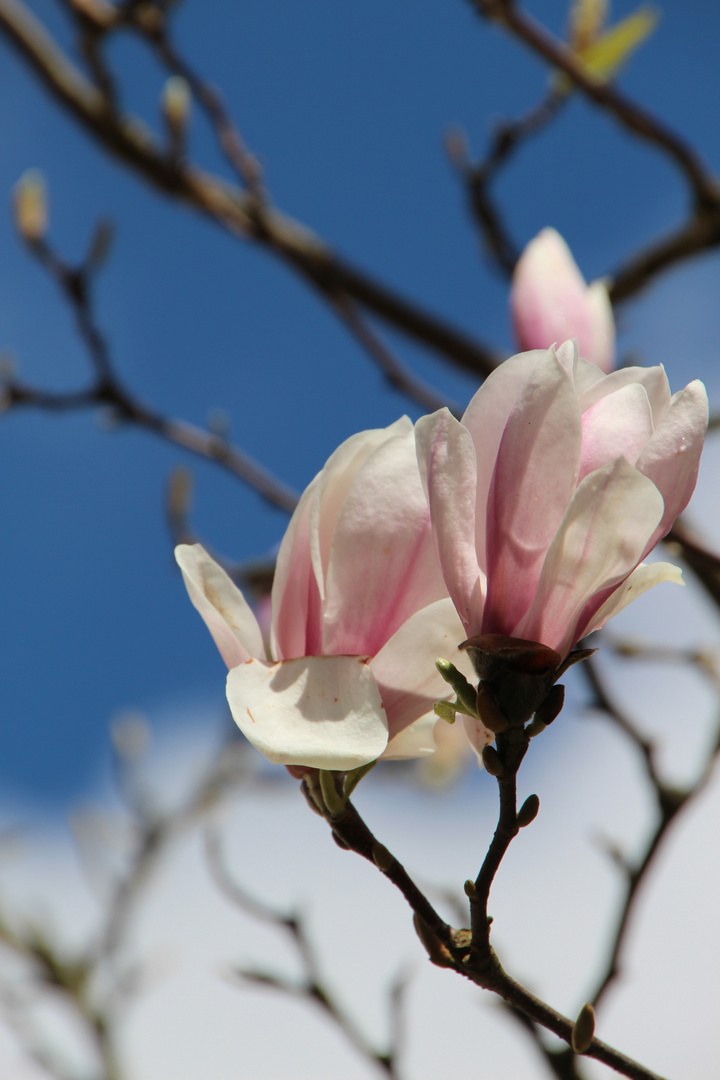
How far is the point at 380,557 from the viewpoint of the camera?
1.52ft

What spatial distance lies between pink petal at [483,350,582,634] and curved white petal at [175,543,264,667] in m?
0.13

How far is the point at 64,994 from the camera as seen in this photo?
6.88ft

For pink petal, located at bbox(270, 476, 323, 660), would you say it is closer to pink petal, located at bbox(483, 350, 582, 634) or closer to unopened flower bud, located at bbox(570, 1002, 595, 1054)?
pink petal, located at bbox(483, 350, 582, 634)

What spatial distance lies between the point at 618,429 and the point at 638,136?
3.25 ft

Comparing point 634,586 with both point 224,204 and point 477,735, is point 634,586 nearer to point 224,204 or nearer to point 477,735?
point 477,735

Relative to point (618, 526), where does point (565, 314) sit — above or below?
→ above

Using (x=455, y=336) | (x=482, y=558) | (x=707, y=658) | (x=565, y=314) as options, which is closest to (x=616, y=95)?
(x=455, y=336)

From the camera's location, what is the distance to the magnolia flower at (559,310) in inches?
30.6

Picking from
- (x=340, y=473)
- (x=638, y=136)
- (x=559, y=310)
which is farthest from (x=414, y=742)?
(x=638, y=136)

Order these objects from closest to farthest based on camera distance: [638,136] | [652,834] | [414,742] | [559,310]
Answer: [414,742], [559,310], [652,834], [638,136]

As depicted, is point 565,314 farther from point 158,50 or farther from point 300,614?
point 158,50

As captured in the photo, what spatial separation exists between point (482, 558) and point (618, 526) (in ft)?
0.23

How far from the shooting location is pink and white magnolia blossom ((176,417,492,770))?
438 mm

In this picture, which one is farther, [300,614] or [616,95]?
[616,95]
